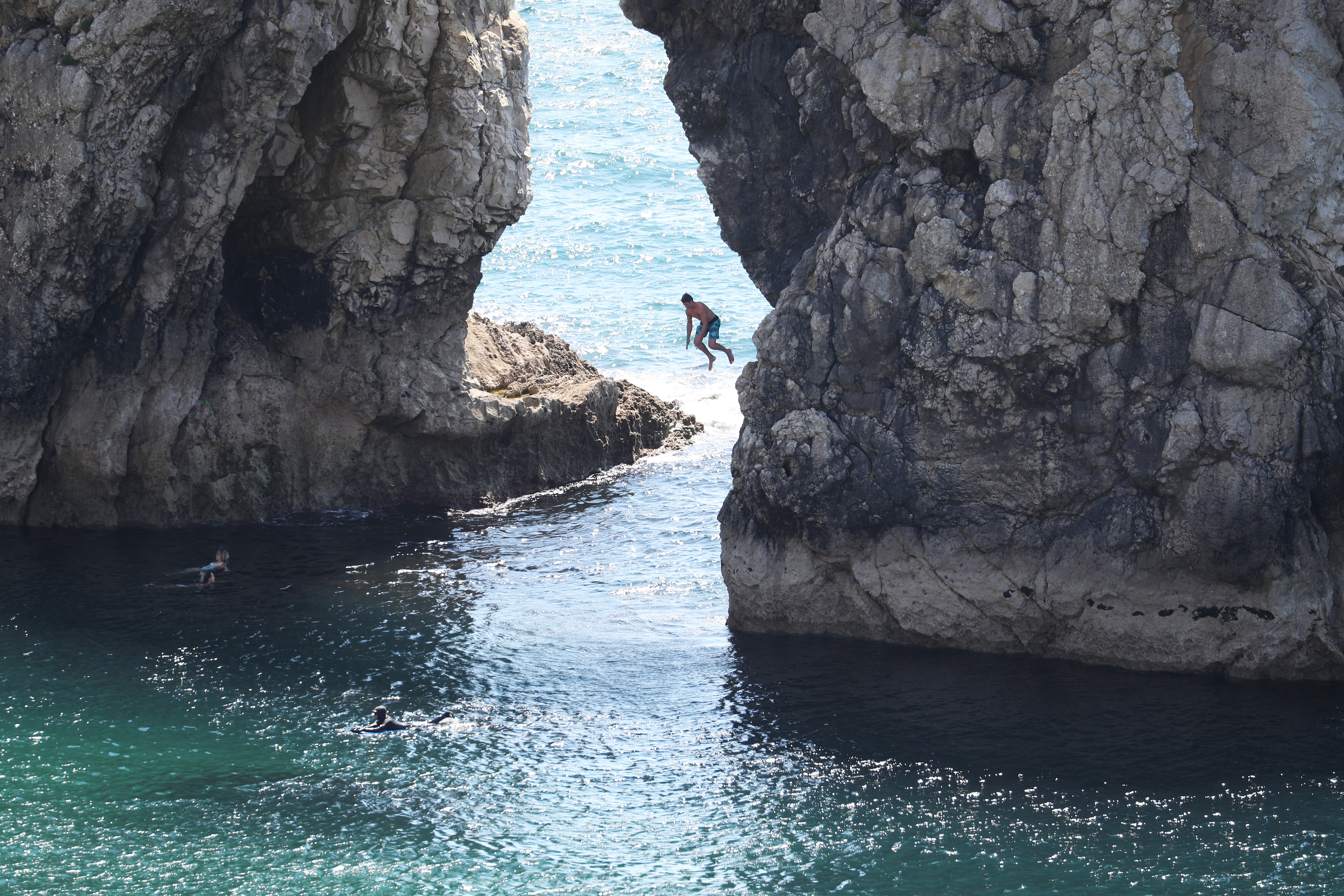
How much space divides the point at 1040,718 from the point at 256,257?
17738 mm

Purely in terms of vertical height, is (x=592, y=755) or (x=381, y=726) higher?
(x=381, y=726)

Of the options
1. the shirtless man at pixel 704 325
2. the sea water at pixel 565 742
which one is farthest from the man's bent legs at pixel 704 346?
the sea water at pixel 565 742

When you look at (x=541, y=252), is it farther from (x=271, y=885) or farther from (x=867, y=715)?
(x=271, y=885)

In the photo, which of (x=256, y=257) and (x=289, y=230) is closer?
(x=289, y=230)

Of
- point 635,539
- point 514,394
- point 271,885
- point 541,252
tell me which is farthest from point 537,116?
point 271,885

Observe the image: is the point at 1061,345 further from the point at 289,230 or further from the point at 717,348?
the point at 289,230

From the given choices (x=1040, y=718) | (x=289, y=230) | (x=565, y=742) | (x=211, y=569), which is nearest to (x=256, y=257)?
(x=289, y=230)

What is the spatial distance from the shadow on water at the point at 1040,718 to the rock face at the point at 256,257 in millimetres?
11001

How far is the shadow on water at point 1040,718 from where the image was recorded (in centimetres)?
1522

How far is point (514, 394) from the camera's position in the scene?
29000 mm

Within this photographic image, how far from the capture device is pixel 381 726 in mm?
16484

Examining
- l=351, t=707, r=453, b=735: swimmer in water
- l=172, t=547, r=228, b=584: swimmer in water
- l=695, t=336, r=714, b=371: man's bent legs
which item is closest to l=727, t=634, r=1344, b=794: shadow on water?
l=351, t=707, r=453, b=735: swimmer in water

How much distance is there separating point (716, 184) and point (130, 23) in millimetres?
9889

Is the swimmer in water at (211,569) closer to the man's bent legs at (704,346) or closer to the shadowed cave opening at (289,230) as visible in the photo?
the shadowed cave opening at (289,230)
